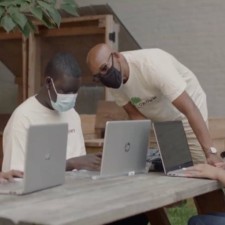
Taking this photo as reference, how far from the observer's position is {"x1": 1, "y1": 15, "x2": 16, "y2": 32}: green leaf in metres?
2.77

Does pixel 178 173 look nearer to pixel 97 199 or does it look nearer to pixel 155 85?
pixel 155 85

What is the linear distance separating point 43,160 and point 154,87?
4.43 ft

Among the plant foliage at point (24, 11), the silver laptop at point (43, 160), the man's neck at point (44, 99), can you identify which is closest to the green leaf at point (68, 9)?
the plant foliage at point (24, 11)

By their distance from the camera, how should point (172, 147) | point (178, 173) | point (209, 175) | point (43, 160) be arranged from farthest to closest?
point (172, 147)
point (178, 173)
point (209, 175)
point (43, 160)

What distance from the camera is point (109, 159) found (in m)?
3.15

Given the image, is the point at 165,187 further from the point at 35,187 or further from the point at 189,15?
the point at 189,15

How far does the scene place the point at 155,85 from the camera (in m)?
3.88

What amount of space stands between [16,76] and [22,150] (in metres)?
4.32

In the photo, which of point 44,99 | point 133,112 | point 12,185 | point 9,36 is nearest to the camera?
point 12,185

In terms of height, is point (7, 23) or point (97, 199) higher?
point (7, 23)

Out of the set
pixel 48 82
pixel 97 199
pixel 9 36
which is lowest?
pixel 97 199

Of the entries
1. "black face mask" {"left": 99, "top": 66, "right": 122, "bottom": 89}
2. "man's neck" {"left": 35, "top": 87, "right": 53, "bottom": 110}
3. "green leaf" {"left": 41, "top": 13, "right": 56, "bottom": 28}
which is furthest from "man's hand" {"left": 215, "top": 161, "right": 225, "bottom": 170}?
"green leaf" {"left": 41, "top": 13, "right": 56, "bottom": 28}

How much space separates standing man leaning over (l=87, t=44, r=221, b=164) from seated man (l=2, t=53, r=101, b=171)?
0.24 meters

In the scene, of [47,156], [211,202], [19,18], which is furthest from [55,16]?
[211,202]
